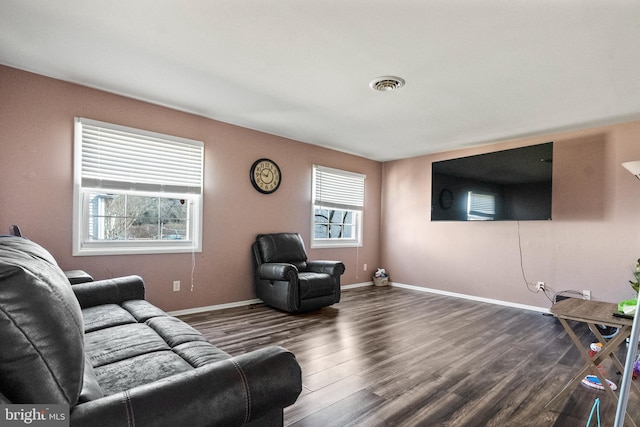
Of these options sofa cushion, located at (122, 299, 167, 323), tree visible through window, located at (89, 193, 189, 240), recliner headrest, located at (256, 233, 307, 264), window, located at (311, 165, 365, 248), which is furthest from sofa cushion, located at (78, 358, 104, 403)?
window, located at (311, 165, 365, 248)

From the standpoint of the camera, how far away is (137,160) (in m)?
3.44

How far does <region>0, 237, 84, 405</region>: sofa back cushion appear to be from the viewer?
0.78 m

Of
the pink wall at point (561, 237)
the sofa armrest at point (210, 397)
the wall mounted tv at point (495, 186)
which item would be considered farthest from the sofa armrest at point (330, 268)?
the sofa armrest at point (210, 397)

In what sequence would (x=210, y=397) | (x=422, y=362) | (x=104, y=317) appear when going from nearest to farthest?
(x=210, y=397) → (x=104, y=317) → (x=422, y=362)

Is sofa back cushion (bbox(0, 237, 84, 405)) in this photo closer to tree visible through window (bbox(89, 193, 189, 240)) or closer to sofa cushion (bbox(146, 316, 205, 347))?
sofa cushion (bbox(146, 316, 205, 347))

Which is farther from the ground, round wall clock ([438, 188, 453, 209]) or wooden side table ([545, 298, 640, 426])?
round wall clock ([438, 188, 453, 209])

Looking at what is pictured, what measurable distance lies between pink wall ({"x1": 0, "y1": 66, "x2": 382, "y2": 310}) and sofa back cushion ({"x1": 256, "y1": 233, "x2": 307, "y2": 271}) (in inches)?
7.5

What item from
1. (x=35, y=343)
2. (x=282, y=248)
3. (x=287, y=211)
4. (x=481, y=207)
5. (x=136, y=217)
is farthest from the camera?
(x=287, y=211)

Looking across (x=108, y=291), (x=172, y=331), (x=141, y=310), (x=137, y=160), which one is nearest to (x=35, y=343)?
(x=172, y=331)

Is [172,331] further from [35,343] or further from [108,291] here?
[35,343]

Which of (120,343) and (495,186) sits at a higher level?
(495,186)

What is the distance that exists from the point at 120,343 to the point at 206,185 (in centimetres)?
253

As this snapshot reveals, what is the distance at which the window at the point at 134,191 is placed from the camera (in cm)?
316

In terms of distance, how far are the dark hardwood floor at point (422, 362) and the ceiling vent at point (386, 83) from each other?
234 cm
